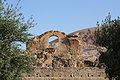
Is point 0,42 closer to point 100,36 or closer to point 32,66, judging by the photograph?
point 32,66

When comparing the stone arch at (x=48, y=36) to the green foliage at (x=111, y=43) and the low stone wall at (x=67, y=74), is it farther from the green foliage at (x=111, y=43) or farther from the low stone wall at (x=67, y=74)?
the green foliage at (x=111, y=43)

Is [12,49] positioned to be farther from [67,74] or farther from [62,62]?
[62,62]

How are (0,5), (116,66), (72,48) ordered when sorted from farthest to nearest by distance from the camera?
(72,48)
(116,66)
(0,5)

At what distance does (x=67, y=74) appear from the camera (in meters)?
28.8

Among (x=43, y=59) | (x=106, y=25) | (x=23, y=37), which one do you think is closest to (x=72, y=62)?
(x=43, y=59)

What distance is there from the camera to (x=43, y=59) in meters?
42.5

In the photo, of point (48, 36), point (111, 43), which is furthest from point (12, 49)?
point (48, 36)

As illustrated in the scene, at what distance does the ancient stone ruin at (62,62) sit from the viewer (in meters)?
28.7

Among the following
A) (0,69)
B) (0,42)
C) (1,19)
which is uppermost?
(1,19)

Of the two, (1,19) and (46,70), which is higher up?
(1,19)

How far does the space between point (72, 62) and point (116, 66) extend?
59.9 ft

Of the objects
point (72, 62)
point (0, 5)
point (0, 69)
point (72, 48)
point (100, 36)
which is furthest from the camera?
point (72, 48)

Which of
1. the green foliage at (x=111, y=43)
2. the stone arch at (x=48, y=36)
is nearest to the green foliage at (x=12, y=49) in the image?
the green foliage at (x=111, y=43)

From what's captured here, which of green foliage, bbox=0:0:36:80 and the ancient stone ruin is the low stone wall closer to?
the ancient stone ruin
